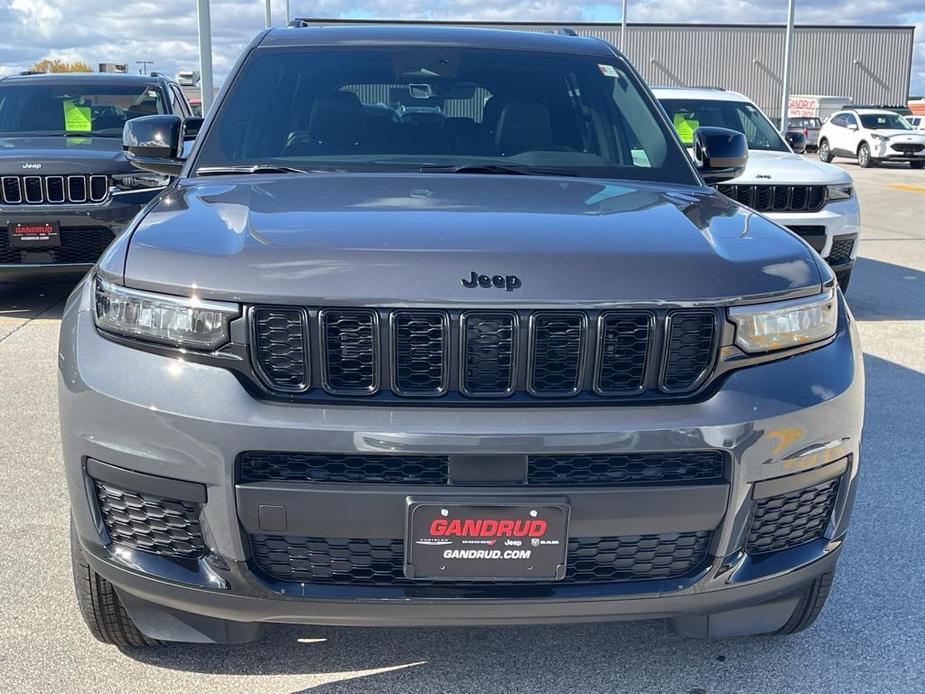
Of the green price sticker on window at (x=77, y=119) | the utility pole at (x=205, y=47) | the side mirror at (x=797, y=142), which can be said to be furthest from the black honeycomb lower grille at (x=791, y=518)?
the utility pole at (x=205, y=47)

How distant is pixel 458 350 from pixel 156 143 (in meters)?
2.15

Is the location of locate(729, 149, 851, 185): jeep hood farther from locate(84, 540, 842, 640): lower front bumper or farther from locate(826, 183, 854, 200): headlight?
locate(84, 540, 842, 640): lower front bumper

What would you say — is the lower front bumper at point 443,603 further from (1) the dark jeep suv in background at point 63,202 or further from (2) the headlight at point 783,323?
(1) the dark jeep suv in background at point 63,202

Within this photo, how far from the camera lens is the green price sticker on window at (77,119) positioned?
29.0 ft

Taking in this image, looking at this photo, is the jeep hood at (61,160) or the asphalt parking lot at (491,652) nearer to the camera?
the asphalt parking lot at (491,652)

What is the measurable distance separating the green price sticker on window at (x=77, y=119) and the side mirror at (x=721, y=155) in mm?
6379

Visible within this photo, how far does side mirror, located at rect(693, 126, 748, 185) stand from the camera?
3926mm

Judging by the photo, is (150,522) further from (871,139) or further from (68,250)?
(871,139)

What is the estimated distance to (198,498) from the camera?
7.52 ft

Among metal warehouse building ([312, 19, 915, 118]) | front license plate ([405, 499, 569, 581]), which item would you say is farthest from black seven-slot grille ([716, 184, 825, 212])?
metal warehouse building ([312, 19, 915, 118])

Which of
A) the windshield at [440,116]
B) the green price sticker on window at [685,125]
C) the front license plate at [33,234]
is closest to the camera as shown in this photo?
the windshield at [440,116]

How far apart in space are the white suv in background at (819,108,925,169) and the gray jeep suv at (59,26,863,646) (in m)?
27.8

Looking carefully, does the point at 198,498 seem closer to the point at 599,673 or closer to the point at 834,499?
the point at 599,673

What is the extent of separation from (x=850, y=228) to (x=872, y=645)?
5.66 meters
